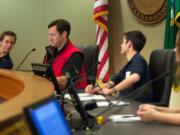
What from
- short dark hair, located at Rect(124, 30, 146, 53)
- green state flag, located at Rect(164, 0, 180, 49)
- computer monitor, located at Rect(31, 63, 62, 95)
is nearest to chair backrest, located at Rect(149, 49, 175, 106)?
short dark hair, located at Rect(124, 30, 146, 53)

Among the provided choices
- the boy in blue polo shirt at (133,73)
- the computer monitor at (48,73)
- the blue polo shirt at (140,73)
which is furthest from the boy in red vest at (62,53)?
the computer monitor at (48,73)

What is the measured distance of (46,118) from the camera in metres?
0.90

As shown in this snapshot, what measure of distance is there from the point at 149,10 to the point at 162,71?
6.41 feet

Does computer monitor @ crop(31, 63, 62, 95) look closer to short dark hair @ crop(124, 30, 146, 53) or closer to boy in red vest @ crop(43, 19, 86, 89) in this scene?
boy in red vest @ crop(43, 19, 86, 89)

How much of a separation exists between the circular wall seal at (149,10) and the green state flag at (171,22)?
22 centimetres

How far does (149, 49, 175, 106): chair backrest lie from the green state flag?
1.24 meters

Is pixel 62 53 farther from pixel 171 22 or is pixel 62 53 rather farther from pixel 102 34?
pixel 102 34

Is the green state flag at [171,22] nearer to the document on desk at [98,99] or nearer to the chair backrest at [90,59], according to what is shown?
the chair backrest at [90,59]

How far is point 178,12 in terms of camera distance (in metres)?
4.11

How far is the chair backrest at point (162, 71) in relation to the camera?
9.07 feet

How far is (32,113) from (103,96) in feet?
6.72

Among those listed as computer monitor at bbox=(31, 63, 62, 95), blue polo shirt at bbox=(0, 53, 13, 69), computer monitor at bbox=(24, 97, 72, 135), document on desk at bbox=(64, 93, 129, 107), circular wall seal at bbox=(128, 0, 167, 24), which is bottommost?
document on desk at bbox=(64, 93, 129, 107)

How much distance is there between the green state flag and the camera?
13.6 ft

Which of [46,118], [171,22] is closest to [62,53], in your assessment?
[171,22]
